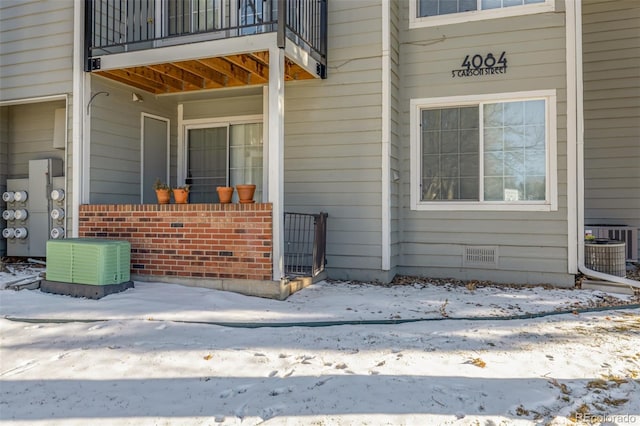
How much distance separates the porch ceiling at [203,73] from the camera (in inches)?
217

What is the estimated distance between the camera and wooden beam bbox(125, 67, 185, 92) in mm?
5985

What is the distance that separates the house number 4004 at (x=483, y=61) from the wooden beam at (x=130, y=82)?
4.32 meters

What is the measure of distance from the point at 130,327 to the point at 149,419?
1541mm

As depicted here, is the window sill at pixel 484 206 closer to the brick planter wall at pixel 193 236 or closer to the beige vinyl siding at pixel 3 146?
the brick planter wall at pixel 193 236

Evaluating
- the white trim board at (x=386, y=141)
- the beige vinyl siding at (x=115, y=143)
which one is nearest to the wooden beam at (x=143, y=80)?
the beige vinyl siding at (x=115, y=143)

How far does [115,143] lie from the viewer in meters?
6.23

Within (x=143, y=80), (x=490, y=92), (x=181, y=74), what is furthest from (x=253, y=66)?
(x=490, y=92)

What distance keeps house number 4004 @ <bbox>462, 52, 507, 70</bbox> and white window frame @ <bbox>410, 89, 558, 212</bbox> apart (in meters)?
0.39

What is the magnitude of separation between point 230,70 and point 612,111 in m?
5.84

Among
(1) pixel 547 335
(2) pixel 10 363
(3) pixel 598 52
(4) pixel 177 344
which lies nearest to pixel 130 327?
(4) pixel 177 344

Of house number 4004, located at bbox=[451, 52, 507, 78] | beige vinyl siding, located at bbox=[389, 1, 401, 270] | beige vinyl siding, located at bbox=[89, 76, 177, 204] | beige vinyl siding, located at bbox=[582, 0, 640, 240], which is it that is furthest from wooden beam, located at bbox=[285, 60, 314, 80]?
beige vinyl siding, located at bbox=[582, 0, 640, 240]

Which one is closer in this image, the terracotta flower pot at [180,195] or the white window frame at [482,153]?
the terracotta flower pot at [180,195]

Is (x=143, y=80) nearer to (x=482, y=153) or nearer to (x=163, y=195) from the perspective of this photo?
(x=163, y=195)

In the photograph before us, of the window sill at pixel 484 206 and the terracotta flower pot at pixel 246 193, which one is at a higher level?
the terracotta flower pot at pixel 246 193
